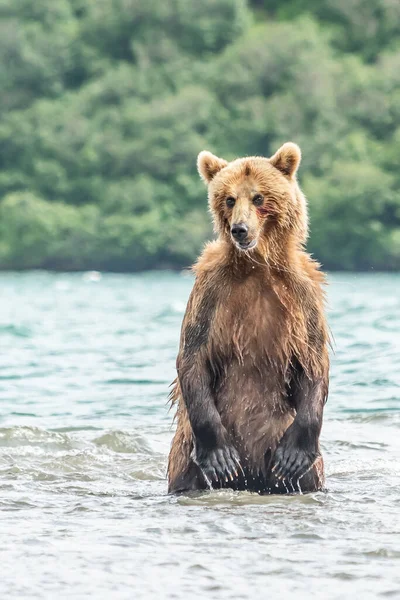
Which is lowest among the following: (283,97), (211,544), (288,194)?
(211,544)

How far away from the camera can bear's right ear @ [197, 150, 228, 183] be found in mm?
6422

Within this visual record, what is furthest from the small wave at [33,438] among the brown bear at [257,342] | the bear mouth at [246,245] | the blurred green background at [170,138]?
the blurred green background at [170,138]

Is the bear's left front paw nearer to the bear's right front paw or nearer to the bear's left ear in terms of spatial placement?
the bear's right front paw

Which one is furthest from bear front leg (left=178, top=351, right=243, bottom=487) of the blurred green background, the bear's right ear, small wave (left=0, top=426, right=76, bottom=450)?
the blurred green background

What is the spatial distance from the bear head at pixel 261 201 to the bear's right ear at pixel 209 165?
0.03 meters

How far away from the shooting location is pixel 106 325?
22.8m

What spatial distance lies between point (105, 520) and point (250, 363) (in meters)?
1.09

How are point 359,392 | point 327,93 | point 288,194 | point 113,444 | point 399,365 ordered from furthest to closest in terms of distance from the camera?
Result: point 327,93
point 399,365
point 359,392
point 113,444
point 288,194

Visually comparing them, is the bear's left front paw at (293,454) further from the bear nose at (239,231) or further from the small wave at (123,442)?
the small wave at (123,442)

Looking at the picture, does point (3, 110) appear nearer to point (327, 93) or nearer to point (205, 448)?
point (327, 93)

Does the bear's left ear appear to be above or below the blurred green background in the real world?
below

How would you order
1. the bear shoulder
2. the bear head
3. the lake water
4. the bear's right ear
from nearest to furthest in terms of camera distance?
the lake water → the bear head → the bear shoulder → the bear's right ear

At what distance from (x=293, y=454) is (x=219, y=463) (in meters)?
0.35

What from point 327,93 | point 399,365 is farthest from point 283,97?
point 399,365
